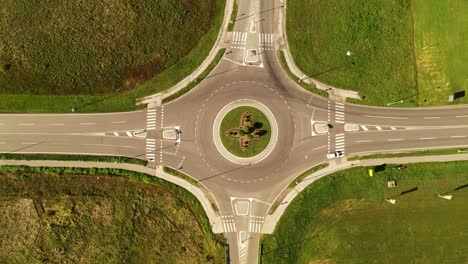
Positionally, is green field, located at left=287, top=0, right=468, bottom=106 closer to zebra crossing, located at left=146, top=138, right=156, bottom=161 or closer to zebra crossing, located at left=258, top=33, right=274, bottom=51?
zebra crossing, located at left=258, top=33, right=274, bottom=51

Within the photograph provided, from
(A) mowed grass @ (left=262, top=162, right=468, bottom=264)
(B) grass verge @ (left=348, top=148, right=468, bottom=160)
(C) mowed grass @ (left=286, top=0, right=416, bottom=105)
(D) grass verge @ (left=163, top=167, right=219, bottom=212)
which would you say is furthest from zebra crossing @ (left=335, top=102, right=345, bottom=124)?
(D) grass verge @ (left=163, top=167, right=219, bottom=212)

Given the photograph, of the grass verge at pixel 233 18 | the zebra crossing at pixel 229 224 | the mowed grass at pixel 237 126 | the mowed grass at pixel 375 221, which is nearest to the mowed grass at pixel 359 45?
the grass verge at pixel 233 18

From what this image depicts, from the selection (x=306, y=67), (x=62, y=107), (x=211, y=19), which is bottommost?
(x=62, y=107)

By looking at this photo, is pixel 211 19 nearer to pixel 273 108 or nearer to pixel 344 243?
pixel 273 108

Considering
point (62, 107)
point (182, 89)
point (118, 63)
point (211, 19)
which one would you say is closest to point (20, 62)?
point (62, 107)

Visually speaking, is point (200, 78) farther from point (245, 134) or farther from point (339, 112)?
point (339, 112)

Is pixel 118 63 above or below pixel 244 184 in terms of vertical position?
above

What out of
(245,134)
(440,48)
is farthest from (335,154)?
(440,48)
